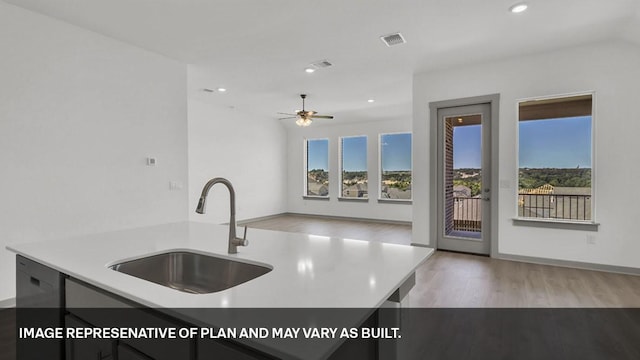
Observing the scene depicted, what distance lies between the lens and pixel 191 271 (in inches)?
62.8

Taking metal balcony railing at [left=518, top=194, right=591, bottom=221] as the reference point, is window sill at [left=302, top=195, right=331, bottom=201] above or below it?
below

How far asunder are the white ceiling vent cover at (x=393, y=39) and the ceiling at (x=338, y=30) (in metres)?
0.07

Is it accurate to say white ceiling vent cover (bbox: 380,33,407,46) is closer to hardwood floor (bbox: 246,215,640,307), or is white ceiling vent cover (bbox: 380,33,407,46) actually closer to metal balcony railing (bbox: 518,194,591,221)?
metal balcony railing (bbox: 518,194,591,221)

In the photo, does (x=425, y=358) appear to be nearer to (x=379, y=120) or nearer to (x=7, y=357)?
(x=7, y=357)

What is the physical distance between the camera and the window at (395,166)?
8039 millimetres

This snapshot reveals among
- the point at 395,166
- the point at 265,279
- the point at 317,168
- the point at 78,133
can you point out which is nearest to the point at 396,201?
the point at 395,166

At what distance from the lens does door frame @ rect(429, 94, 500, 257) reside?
180 inches

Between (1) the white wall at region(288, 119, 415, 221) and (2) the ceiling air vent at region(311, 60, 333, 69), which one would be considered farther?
(1) the white wall at region(288, 119, 415, 221)

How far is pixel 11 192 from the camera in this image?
2.94m

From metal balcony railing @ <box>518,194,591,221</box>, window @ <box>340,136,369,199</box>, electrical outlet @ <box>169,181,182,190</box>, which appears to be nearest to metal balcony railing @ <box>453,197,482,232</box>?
metal balcony railing @ <box>518,194,591,221</box>

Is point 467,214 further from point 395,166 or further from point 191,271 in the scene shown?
point 191,271

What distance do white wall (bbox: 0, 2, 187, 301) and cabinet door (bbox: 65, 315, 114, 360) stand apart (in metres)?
2.43

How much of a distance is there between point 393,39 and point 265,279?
3.49 metres

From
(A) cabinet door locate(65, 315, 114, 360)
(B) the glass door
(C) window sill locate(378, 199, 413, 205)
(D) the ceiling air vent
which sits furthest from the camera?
(C) window sill locate(378, 199, 413, 205)
